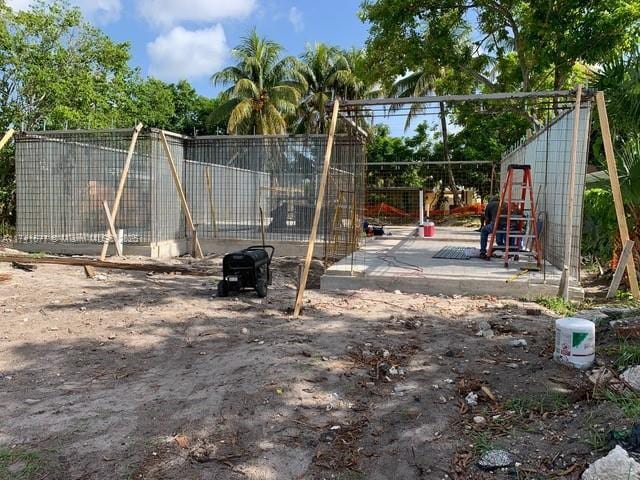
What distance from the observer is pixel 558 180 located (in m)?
9.42

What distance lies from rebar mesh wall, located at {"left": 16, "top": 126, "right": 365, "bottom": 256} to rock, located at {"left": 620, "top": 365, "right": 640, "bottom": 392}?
7.61m

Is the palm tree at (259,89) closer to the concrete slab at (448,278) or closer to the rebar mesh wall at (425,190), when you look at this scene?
the rebar mesh wall at (425,190)

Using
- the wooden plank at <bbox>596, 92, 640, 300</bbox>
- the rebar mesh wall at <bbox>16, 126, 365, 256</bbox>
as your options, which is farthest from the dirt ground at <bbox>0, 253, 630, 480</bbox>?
the rebar mesh wall at <bbox>16, 126, 365, 256</bbox>

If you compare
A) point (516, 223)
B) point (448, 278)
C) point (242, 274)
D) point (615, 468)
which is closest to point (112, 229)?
point (242, 274)

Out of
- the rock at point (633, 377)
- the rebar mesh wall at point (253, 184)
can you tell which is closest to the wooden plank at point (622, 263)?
the rock at point (633, 377)

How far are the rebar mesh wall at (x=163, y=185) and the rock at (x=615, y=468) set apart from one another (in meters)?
8.66

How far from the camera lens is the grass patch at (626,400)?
125 inches

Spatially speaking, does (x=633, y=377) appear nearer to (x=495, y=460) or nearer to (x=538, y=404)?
(x=538, y=404)

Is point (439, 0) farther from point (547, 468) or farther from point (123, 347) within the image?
point (547, 468)

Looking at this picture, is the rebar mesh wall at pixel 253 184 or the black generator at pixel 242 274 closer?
the black generator at pixel 242 274

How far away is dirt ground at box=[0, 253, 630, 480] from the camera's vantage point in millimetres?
3148

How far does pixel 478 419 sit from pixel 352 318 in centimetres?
283

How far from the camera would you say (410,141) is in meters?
35.1

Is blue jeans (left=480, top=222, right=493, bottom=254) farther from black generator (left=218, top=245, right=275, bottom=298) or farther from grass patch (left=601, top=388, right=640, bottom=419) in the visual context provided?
grass patch (left=601, top=388, right=640, bottom=419)
